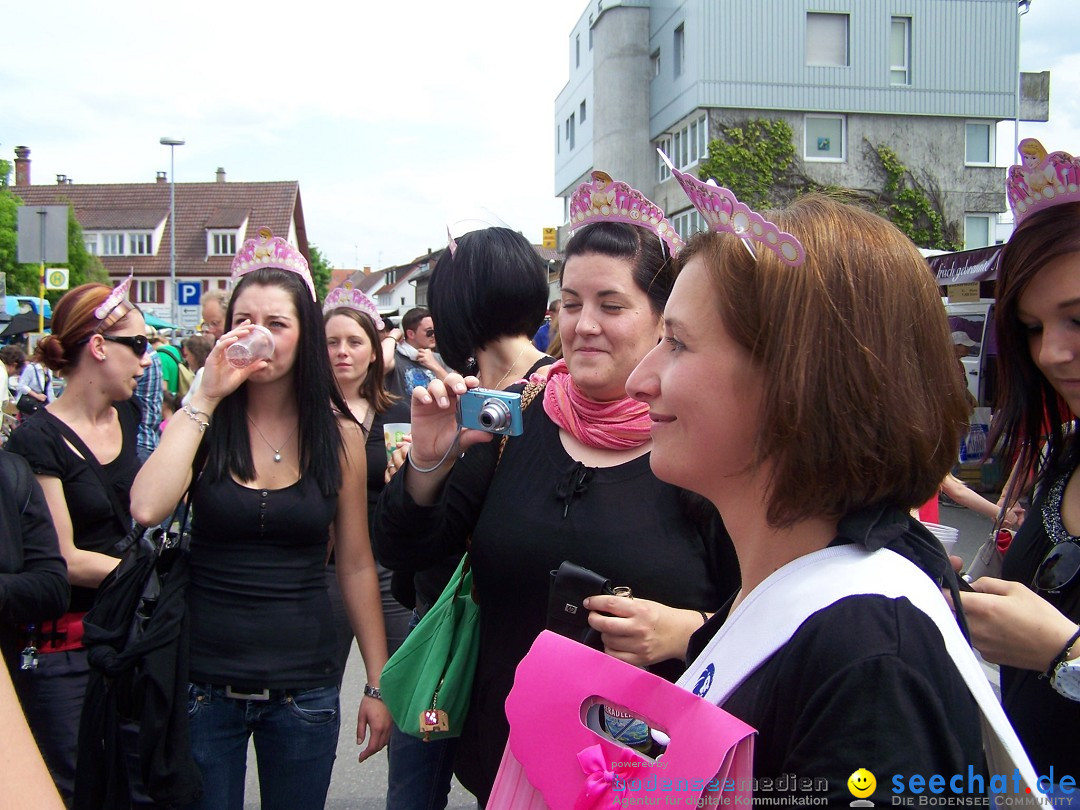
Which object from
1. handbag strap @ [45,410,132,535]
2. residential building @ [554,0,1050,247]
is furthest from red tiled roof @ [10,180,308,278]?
handbag strap @ [45,410,132,535]

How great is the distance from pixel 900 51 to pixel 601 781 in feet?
103

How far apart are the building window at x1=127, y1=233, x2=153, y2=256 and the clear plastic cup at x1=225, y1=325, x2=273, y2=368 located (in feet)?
214

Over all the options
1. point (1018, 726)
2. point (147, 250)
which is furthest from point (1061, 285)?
point (147, 250)

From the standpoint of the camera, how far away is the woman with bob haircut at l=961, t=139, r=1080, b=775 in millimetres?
1396

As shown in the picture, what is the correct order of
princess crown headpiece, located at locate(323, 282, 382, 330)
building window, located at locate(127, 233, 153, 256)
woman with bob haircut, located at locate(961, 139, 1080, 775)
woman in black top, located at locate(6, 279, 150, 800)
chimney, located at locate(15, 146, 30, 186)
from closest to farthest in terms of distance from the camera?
woman with bob haircut, located at locate(961, 139, 1080, 775)
woman in black top, located at locate(6, 279, 150, 800)
princess crown headpiece, located at locate(323, 282, 382, 330)
building window, located at locate(127, 233, 153, 256)
chimney, located at locate(15, 146, 30, 186)

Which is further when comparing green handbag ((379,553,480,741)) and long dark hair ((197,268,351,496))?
long dark hair ((197,268,351,496))

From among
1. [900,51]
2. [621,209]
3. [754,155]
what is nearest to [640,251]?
[621,209]

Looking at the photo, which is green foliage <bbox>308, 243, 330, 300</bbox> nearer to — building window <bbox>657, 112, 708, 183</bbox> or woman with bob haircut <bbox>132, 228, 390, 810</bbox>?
building window <bbox>657, 112, 708, 183</bbox>

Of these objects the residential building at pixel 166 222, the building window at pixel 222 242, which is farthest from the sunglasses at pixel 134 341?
the building window at pixel 222 242

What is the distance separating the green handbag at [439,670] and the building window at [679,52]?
97.9ft

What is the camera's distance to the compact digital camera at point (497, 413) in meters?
2.05

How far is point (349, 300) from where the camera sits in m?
5.57

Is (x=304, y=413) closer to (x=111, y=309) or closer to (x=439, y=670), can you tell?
(x=439, y=670)

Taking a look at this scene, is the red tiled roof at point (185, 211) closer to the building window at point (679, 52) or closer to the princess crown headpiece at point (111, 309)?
the building window at point (679, 52)
